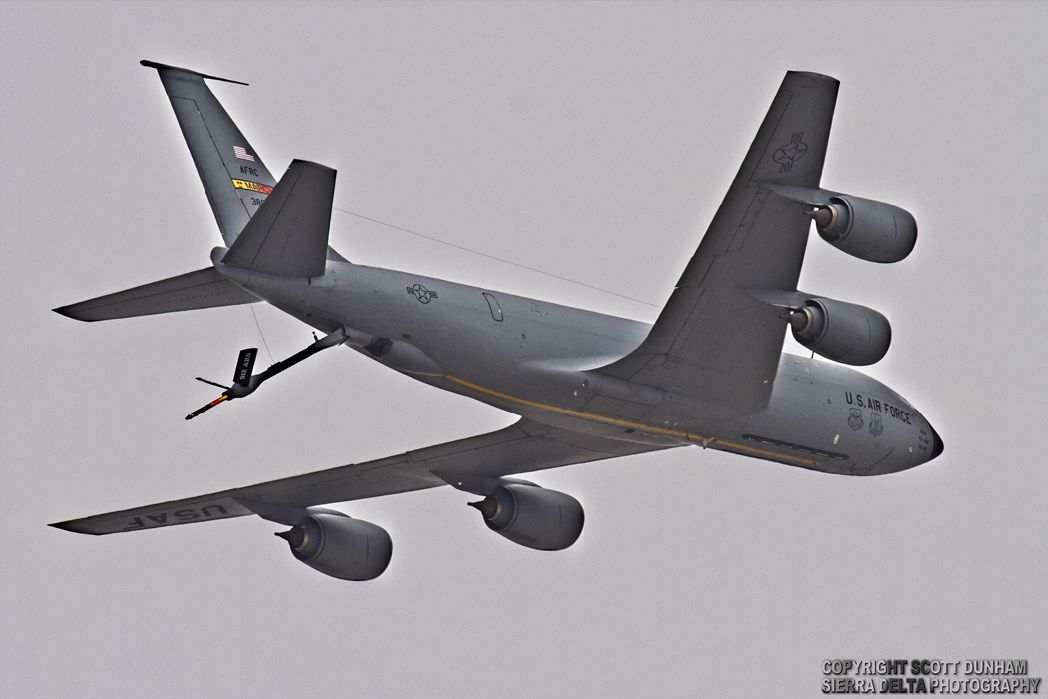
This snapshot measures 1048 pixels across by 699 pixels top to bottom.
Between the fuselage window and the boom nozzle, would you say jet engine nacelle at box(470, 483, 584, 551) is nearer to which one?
the fuselage window

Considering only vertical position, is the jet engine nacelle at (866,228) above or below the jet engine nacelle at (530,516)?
above

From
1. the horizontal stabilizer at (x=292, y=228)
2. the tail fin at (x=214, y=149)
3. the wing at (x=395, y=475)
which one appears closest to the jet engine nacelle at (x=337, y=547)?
the wing at (x=395, y=475)

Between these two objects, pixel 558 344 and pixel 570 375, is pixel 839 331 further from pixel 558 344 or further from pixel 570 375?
pixel 558 344

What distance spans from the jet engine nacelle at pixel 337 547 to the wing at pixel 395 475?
1.32 ft

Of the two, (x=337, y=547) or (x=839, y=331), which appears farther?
(x=337, y=547)

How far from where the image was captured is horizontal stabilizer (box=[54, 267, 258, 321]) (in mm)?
21000

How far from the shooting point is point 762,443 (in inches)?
993

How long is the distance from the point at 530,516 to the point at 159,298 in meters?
8.18

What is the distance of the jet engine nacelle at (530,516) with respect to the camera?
2712 cm

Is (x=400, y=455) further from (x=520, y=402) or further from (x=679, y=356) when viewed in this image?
(x=679, y=356)

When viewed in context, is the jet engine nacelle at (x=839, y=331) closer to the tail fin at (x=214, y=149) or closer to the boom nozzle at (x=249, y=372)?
the boom nozzle at (x=249, y=372)

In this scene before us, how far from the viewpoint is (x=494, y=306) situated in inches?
896

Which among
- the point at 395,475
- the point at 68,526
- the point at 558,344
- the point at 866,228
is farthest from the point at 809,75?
the point at 68,526

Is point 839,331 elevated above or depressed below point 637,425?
above
